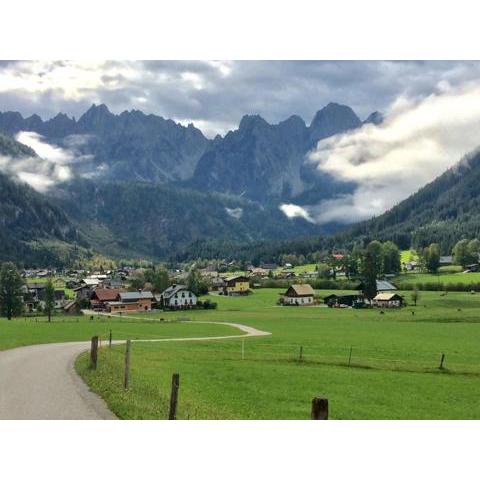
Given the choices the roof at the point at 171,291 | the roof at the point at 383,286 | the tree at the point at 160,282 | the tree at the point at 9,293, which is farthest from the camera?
the tree at the point at 160,282

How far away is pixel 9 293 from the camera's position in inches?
5492

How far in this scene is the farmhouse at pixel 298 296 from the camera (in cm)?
16675

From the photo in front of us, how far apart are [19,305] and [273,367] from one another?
4207 inches

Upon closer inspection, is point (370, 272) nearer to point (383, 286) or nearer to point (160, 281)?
point (383, 286)

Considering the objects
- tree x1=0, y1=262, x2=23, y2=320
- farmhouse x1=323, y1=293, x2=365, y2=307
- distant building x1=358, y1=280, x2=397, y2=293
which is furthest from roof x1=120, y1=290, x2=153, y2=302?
distant building x1=358, y1=280, x2=397, y2=293

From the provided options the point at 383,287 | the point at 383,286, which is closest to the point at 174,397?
the point at 383,287

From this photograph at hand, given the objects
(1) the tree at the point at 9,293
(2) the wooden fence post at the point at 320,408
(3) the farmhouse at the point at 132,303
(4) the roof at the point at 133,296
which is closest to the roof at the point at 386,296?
(3) the farmhouse at the point at 132,303

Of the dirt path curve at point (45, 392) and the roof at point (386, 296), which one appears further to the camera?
the roof at point (386, 296)

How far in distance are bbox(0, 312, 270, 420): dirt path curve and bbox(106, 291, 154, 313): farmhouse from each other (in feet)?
361

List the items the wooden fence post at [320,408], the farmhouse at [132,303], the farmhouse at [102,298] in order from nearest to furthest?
1. the wooden fence post at [320,408]
2. the farmhouse at [132,303]
3. the farmhouse at [102,298]

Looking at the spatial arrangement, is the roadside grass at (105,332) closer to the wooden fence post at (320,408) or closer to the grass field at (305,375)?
the grass field at (305,375)

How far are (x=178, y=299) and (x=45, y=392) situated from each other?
137 metres

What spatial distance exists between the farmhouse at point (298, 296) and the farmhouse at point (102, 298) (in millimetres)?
46815
